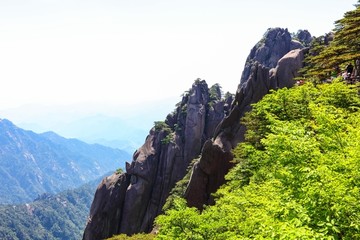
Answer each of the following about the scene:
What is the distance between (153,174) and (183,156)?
8301mm

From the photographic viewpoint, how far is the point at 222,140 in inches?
2355

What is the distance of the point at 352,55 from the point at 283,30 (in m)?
80.7

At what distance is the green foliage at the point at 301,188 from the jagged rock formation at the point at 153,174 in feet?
169

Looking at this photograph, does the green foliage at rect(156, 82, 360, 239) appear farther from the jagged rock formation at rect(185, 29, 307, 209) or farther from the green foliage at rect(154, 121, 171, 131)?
the green foliage at rect(154, 121, 171, 131)

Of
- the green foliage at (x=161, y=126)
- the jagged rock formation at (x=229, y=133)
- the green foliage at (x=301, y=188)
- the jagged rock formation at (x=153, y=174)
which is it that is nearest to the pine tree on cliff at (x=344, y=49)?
the green foliage at (x=301, y=188)

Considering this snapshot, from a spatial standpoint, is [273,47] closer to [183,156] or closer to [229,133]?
[183,156]

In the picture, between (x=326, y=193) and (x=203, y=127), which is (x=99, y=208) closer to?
(x=203, y=127)

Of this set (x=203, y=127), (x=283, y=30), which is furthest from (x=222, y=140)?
(x=283, y=30)

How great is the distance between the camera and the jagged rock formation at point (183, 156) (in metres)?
58.0

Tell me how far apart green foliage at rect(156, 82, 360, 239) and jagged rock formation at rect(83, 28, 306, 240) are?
28461 mm

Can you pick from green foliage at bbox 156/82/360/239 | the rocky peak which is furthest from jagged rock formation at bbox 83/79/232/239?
→ green foliage at bbox 156/82/360/239

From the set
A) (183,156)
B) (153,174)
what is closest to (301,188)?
(183,156)

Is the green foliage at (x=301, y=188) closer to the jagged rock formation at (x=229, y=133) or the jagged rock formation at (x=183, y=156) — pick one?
the jagged rock formation at (x=229, y=133)

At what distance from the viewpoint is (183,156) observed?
82125mm
